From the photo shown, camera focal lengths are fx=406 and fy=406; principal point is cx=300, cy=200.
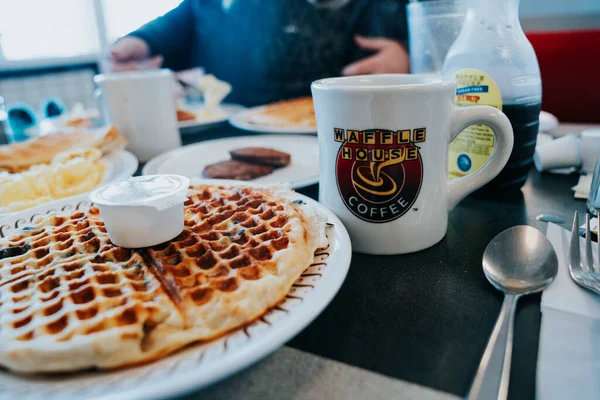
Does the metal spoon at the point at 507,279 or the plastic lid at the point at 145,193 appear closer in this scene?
the metal spoon at the point at 507,279

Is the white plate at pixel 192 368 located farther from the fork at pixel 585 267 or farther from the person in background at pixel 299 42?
the person in background at pixel 299 42

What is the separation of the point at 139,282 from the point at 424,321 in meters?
0.32

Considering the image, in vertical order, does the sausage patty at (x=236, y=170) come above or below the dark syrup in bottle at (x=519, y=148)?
below

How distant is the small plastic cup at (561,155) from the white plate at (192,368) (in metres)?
0.66

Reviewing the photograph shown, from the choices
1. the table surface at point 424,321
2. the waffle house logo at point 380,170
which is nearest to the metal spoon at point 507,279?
the table surface at point 424,321

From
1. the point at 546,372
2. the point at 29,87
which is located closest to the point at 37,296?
the point at 546,372

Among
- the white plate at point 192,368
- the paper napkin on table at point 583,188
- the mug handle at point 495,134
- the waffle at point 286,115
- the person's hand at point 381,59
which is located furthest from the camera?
the person's hand at point 381,59

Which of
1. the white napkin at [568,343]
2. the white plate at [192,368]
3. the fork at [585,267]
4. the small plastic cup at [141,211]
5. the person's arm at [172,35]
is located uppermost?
the person's arm at [172,35]

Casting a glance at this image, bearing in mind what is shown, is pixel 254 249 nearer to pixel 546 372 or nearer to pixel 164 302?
pixel 164 302

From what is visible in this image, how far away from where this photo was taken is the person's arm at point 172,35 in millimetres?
2035

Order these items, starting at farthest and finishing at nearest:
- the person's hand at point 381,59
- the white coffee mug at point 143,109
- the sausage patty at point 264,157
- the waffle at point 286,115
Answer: the person's hand at point 381,59, the waffle at point 286,115, the white coffee mug at point 143,109, the sausage patty at point 264,157

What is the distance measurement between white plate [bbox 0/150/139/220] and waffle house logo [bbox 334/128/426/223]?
55 cm

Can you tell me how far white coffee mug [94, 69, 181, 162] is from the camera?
3.74 ft

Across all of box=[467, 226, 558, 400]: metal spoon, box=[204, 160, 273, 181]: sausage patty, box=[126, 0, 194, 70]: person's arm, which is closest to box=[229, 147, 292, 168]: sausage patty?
box=[204, 160, 273, 181]: sausage patty
